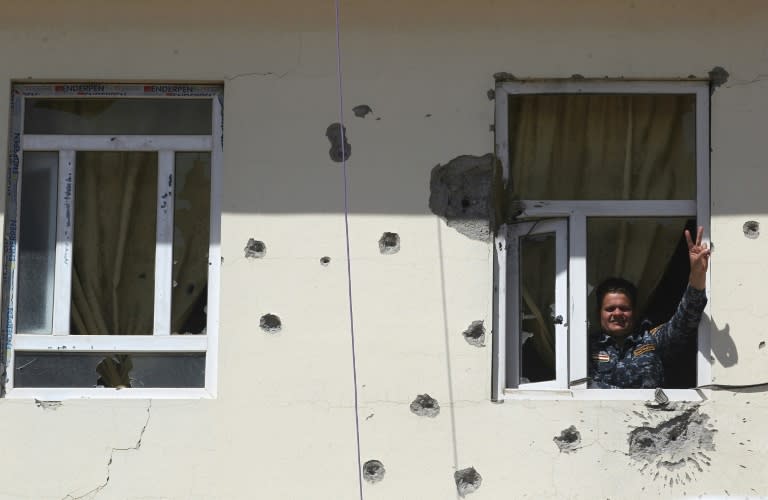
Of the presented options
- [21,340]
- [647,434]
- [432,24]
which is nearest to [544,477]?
[647,434]

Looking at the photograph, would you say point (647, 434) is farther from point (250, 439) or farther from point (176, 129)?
point (176, 129)

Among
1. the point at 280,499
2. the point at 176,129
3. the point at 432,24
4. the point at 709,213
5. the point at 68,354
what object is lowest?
the point at 280,499

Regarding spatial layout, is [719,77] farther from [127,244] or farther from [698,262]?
[127,244]

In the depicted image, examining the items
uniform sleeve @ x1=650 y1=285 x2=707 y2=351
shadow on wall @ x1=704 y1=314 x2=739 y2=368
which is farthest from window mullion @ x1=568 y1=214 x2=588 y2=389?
shadow on wall @ x1=704 y1=314 x2=739 y2=368

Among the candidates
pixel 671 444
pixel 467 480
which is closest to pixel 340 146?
pixel 467 480

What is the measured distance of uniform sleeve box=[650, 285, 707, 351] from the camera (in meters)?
5.36

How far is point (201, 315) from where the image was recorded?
18.6 feet

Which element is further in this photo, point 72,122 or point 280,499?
point 72,122

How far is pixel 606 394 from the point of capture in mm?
5504

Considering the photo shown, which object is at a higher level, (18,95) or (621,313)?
(18,95)

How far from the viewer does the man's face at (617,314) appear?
18.4ft

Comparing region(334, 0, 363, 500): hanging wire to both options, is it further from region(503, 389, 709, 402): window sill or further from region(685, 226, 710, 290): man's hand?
region(685, 226, 710, 290): man's hand

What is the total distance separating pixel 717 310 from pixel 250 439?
2.22 meters

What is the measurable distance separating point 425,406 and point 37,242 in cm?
202
